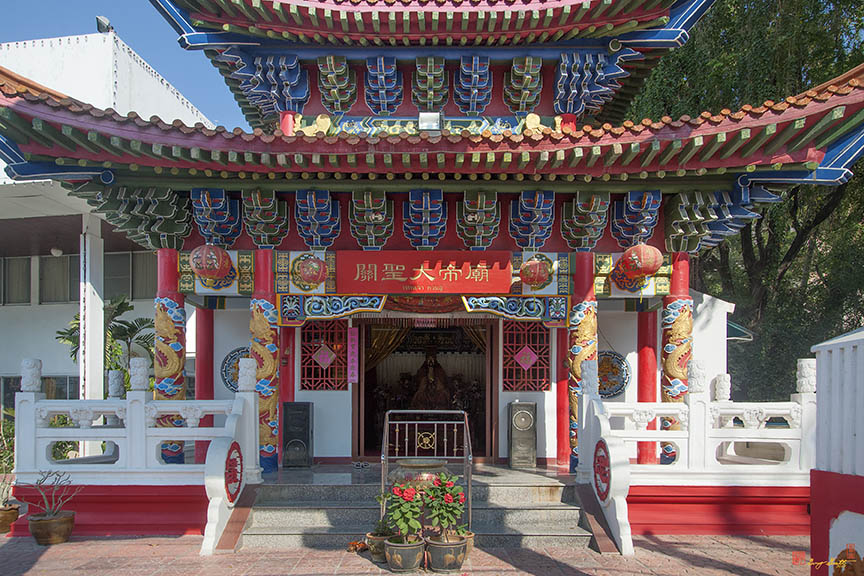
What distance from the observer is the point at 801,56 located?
1502 cm

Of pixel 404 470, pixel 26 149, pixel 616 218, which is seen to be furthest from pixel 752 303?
pixel 26 149

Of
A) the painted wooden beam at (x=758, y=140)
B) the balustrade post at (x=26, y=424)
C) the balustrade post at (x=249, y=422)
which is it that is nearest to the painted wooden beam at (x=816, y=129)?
the painted wooden beam at (x=758, y=140)

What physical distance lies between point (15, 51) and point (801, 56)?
16.5 meters

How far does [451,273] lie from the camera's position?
8820 millimetres

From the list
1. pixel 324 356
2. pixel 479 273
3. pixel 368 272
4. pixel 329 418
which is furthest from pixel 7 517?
pixel 479 273

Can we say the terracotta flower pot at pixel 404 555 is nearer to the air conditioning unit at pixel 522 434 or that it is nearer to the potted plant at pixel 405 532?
the potted plant at pixel 405 532

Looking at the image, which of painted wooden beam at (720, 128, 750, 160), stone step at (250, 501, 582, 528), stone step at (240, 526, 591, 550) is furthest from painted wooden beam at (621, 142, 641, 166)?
stone step at (240, 526, 591, 550)

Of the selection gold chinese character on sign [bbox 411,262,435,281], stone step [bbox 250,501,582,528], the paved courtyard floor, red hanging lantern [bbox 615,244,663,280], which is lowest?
the paved courtyard floor

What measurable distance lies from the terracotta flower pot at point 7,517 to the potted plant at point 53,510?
56 cm

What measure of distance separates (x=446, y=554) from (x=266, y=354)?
363cm

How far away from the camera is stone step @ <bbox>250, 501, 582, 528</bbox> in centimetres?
782

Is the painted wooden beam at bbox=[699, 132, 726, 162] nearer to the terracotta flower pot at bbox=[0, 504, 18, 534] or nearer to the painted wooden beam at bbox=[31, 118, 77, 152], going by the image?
the painted wooden beam at bbox=[31, 118, 77, 152]

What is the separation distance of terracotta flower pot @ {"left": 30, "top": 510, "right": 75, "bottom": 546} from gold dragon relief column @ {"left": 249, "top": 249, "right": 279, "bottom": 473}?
2282 millimetres

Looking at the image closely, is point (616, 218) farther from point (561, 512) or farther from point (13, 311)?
point (13, 311)
